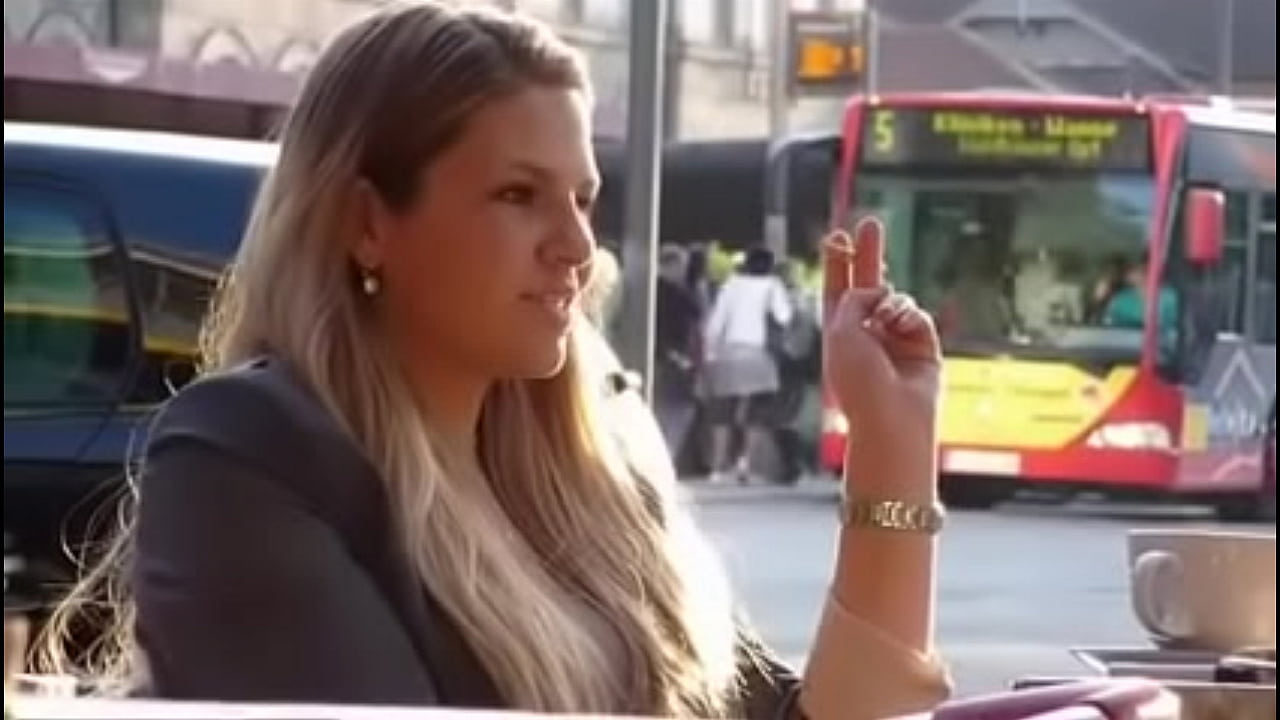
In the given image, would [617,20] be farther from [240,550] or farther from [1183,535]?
[240,550]

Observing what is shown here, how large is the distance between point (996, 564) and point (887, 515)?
8869 mm

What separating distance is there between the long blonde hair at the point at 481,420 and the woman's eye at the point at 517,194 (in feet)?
0.16

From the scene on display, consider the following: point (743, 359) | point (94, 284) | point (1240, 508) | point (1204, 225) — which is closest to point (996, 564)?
point (1240, 508)

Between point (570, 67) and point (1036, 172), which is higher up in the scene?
point (570, 67)

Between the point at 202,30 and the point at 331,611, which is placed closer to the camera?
the point at 331,611

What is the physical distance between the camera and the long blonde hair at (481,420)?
1.90 metres

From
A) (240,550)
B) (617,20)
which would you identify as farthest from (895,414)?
(617,20)

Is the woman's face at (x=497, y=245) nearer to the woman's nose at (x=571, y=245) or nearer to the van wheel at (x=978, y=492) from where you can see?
the woman's nose at (x=571, y=245)

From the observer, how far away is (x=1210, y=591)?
8.38ft

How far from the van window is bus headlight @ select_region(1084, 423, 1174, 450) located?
6.94 meters

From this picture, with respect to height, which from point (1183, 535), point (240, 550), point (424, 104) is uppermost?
point (424, 104)

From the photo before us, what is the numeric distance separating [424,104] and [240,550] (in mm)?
337

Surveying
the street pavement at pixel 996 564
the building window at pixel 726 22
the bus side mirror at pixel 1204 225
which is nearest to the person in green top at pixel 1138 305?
the bus side mirror at pixel 1204 225

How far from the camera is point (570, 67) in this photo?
6.53ft
